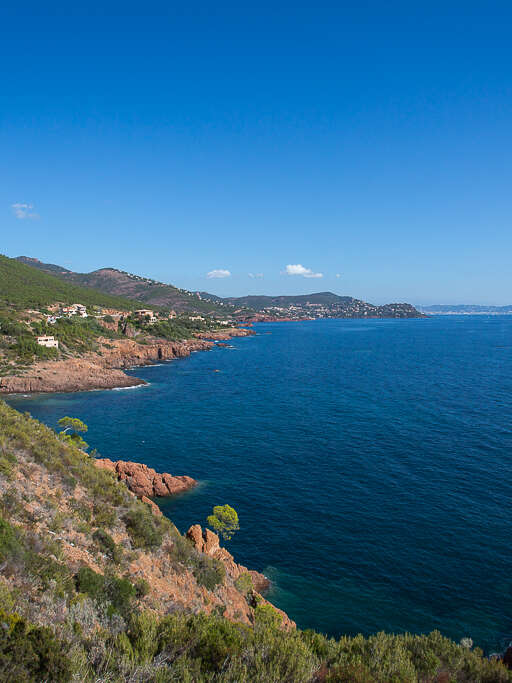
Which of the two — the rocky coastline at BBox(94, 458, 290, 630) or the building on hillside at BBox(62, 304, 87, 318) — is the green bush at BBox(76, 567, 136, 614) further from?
the building on hillside at BBox(62, 304, 87, 318)

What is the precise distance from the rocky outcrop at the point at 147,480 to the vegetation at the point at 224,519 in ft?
27.3

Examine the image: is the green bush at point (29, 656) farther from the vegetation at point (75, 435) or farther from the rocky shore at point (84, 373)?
the rocky shore at point (84, 373)

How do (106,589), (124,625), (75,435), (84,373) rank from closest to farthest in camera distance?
(124,625)
(106,589)
(75,435)
(84,373)

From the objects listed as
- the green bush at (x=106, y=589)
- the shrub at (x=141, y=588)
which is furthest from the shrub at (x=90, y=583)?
the shrub at (x=141, y=588)

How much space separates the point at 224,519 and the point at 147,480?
10.6 metres

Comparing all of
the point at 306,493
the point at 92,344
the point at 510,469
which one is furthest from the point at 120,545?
the point at 92,344

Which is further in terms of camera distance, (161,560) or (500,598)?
(500,598)

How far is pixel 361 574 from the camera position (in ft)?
87.6

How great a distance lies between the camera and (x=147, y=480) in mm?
37250

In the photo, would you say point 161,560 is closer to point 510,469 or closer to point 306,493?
point 306,493

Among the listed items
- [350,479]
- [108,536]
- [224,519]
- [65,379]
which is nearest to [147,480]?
[224,519]

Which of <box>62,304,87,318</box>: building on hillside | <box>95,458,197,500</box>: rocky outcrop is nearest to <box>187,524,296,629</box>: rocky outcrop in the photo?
<box>95,458,197,500</box>: rocky outcrop

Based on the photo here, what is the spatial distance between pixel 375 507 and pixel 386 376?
59.4 m

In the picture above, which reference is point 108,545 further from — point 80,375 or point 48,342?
point 48,342
